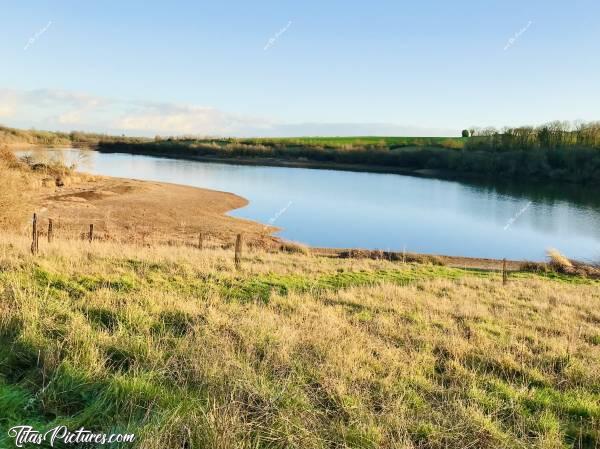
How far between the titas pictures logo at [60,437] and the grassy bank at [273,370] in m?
0.09

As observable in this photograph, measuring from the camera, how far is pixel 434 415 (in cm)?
426

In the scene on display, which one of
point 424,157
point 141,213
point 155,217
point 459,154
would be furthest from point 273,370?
point 424,157

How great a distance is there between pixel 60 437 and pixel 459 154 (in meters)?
96.8

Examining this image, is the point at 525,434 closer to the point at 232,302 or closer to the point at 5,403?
the point at 5,403

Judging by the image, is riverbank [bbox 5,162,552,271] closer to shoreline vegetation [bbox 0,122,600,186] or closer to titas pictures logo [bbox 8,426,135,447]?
titas pictures logo [bbox 8,426,135,447]

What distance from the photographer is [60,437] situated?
3328 millimetres

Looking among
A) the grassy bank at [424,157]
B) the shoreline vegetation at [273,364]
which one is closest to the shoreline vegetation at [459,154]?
the grassy bank at [424,157]

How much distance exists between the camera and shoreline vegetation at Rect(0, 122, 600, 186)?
262ft

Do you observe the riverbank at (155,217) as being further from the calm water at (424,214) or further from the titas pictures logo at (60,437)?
the titas pictures logo at (60,437)

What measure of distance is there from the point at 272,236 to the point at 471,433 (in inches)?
1161

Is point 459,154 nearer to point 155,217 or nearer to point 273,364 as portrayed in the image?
point 155,217

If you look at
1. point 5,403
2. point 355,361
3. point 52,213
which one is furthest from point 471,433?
point 52,213

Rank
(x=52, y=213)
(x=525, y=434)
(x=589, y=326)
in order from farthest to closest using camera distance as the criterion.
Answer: (x=52, y=213) → (x=589, y=326) → (x=525, y=434)

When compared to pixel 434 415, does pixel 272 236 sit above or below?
below
